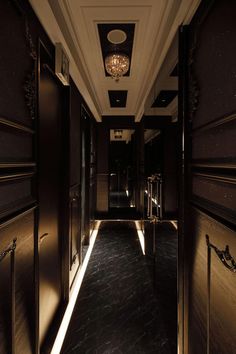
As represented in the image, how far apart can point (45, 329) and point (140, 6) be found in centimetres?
240

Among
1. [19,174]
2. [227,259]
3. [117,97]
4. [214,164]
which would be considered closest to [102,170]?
[117,97]

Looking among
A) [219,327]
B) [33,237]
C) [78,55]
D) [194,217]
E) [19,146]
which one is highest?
[78,55]

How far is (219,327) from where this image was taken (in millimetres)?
929

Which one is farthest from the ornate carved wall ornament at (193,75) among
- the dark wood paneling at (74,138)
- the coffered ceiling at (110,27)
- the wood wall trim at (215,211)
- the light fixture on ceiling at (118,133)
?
the light fixture on ceiling at (118,133)

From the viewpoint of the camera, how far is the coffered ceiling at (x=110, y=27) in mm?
1427

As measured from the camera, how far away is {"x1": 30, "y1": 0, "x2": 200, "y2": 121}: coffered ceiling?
143 centimetres

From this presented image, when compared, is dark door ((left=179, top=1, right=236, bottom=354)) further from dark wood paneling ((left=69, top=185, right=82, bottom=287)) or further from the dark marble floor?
dark wood paneling ((left=69, top=185, right=82, bottom=287))

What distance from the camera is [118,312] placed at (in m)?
2.04

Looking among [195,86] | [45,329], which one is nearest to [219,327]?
[195,86]

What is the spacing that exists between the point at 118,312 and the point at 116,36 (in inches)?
97.1

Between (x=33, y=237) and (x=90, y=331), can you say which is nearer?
(x=33, y=237)

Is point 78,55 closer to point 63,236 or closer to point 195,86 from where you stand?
point 195,86

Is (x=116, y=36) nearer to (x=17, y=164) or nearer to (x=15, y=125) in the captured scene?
(x=15, y=125)

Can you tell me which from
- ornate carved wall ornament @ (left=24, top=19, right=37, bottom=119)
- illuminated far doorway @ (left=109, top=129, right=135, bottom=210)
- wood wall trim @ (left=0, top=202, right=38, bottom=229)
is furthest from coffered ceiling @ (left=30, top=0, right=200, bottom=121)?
illuminated far doorway @ (left=109, top=129, right=135, bottom=210)
